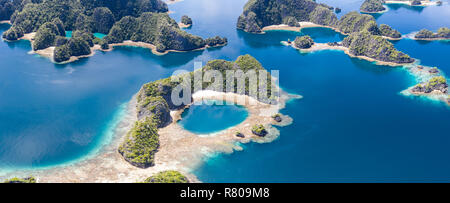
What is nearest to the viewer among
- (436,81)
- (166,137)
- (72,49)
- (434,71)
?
(166,137)

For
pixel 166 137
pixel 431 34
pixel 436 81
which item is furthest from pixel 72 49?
pixel 431 34

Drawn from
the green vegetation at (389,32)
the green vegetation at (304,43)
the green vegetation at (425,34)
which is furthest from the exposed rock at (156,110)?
the green vegetation at (425,34)

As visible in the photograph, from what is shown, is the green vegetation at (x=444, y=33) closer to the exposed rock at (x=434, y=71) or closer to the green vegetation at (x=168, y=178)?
the exposed rock at (x=434, y=71)

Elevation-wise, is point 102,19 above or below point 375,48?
above

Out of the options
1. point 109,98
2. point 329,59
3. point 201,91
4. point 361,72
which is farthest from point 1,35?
point 361,72

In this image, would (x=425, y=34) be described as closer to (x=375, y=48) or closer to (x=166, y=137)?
(x=375, y=48)

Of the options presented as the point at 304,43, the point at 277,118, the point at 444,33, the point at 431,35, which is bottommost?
the point at 277,118

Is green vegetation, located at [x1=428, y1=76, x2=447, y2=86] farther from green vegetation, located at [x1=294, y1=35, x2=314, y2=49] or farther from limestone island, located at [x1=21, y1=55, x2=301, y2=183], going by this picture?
green vegetation, located at [x1=294, y1=35, x2=314, y2=49]
